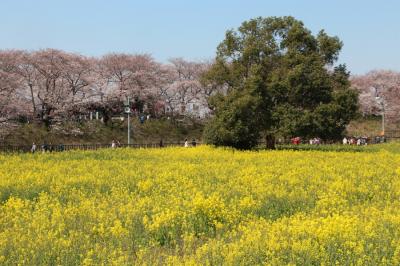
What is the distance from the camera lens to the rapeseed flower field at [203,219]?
297 inches

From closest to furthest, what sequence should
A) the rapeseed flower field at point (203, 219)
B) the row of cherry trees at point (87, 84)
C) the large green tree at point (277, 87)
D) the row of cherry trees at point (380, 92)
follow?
the rapeseed flower field at point (203, 219) < the large green tree at point (277, 87) < the row of cherry trees at point (87, 84) < the row of cherry trees at point (380, 92)

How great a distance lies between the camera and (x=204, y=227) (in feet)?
33.5

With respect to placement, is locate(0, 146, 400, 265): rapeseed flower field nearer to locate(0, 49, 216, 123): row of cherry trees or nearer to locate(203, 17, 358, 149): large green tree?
locate(203, 17, 358, 149): large green tree

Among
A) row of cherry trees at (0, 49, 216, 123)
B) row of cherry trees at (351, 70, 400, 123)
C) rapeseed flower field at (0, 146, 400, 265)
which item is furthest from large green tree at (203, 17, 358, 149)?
row of cherry trees at (351, 70, 400, 123)

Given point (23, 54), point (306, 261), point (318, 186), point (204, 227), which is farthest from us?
point (23, 54)

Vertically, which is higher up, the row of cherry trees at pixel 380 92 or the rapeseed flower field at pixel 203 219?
the row of cherry trees at pixel 380 92

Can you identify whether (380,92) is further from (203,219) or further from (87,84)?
(203,219)

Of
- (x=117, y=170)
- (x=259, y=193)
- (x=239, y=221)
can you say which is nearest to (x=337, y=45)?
(x=117, y=170)

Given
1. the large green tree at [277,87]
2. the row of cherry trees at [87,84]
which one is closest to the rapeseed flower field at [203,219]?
the large green tree at [277,87]

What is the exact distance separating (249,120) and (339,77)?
298 inches

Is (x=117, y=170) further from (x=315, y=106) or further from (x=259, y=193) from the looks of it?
(x=315, y=106)

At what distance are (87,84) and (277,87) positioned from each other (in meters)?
27.4

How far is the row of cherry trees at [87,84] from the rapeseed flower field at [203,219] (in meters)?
28.8

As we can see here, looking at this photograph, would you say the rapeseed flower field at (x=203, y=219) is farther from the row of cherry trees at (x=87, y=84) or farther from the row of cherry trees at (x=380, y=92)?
the row of cherry trees at (x=380, y=92)
